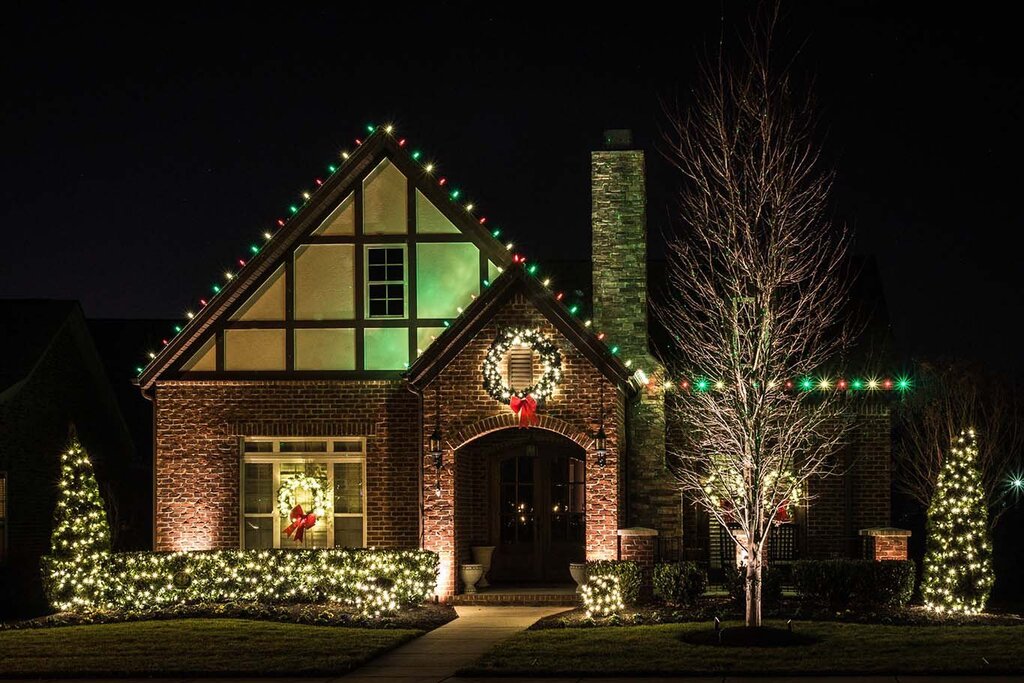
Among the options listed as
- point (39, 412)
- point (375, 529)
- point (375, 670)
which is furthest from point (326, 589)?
point (39, 412)

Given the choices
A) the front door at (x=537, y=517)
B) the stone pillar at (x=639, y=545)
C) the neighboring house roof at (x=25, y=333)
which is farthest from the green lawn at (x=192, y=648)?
the neighboring house roof at (x=25, y=333)

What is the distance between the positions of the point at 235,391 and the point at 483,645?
7182 mm

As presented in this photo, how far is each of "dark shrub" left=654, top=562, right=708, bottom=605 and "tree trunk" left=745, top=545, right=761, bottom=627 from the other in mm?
2837

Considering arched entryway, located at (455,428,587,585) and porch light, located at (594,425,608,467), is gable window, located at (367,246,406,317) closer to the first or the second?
arched entryway, located at (455,428,587,585)

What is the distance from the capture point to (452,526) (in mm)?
20125

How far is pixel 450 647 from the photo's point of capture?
1567cm

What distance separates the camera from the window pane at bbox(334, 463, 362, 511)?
2123cm

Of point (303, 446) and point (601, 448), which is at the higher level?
point (303, 446)

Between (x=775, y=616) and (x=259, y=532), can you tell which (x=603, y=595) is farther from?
(x=259, y=532)

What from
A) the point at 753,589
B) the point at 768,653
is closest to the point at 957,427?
the point at 753,589

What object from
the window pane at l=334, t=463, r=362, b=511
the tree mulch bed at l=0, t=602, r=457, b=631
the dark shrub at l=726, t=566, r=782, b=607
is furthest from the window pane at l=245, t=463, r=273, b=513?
the dark shrub at l=726, t=566, r=782, b=607

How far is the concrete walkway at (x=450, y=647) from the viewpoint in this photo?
44.6 ft

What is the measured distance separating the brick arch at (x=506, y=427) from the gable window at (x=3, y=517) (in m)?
8.75

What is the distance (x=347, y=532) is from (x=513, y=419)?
10.8 ft
